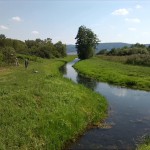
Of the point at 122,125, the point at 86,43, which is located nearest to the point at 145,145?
the point at 122,125

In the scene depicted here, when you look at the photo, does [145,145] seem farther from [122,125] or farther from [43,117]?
[43,117]

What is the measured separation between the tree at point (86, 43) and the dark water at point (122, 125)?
81043 mm

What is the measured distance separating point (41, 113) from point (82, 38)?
100.0 metres

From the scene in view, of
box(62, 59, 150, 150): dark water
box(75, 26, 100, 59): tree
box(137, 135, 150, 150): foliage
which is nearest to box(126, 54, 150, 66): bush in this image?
box(62, 59, 150, 150): dark water

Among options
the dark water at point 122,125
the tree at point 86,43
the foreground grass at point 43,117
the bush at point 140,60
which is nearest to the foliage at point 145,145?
the dark water at point 122,125

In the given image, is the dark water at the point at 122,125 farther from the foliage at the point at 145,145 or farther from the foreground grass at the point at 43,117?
the foreground grass at the point at 43,117

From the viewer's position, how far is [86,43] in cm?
11719

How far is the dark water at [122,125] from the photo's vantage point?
1950 cm

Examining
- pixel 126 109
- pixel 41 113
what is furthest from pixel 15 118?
pixel 126 109

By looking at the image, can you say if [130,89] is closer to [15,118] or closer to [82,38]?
[15,118]

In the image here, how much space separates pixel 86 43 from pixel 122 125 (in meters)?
95.0

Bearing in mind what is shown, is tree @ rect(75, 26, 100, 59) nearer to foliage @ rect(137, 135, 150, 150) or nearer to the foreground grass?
the foreground grass

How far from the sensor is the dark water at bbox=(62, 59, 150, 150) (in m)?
19.5

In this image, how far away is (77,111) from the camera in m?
23.6
